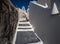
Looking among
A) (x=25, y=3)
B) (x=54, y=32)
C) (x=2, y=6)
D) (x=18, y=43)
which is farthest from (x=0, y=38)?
(x=25, y=3)

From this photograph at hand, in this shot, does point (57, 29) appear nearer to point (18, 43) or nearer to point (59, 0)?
point (59, 0)

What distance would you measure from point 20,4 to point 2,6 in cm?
1243

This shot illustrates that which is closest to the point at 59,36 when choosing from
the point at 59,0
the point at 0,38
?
the point at 59,0

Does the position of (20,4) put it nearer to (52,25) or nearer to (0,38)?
(52,25)

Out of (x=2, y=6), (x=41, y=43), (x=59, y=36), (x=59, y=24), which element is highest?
Answer: (x=2, y=6)

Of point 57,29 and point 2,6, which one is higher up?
point 2,6

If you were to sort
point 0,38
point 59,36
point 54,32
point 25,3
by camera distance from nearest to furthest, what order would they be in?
point 0,38 → point 59,36 → point 54,32 → point 25,3

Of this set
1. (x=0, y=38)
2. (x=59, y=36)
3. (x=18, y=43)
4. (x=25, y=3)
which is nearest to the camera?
(x=0, y=38)

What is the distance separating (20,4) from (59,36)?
10.9m

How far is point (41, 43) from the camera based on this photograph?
674cm

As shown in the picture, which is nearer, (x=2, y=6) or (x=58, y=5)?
(x=2, y=6)

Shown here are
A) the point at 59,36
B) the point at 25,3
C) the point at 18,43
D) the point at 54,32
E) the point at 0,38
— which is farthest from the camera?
the point at 25,3

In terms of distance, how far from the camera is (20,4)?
15.0 m

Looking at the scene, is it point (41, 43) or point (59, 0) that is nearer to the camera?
point (59, 0)
